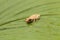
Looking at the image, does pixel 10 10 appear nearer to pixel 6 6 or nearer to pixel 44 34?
pixel 6 6

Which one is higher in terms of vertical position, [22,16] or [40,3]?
[40,3]

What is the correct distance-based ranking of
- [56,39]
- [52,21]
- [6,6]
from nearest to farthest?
[56,39] < [52,21] < [6,6]

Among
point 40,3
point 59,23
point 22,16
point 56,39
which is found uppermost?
point 40,3

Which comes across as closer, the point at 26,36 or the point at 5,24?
the point at 26,36

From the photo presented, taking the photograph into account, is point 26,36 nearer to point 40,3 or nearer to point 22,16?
point 22,16

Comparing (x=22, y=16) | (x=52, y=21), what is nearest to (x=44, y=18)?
(x=52, y=21)

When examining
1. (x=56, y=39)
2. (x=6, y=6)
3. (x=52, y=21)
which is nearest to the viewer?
(x=56, y=39)

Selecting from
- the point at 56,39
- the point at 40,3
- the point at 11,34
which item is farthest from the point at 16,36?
the point at 40,3
